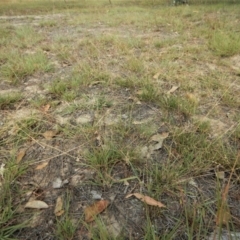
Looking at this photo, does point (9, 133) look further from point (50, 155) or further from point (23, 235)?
point (23, 235)

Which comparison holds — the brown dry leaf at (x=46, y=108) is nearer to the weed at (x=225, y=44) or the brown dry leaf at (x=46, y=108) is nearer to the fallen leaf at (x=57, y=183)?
the fallen leaf at (x=57, y=183)

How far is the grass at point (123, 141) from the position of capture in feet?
4.28

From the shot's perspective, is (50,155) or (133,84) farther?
(133,84)

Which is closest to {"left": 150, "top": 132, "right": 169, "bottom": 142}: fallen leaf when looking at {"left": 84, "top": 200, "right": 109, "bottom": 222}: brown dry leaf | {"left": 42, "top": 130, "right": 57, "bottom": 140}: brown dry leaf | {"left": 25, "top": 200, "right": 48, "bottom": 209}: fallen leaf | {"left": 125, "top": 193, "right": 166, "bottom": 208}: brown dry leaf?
{"left": 125, "top": 193, "right": 166, "bottom": 208}: brown dry leaf

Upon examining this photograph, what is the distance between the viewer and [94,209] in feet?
4.50

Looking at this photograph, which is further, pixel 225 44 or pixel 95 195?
pixel 225 44

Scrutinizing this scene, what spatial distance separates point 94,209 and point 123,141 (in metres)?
0.60

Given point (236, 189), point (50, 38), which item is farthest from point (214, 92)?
point (50, 38)

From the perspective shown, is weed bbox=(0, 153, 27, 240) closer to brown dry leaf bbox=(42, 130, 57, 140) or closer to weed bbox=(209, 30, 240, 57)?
brown dry leaf bbox=(42, 130, 57, 140)

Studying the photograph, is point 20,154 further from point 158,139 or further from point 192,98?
point 192,98

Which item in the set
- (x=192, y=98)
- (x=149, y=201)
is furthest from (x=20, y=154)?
(x=192, y=98)

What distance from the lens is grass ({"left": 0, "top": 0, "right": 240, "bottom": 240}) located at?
1.30 metres

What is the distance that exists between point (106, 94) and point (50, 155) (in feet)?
3.25

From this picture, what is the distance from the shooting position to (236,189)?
1484 mm
